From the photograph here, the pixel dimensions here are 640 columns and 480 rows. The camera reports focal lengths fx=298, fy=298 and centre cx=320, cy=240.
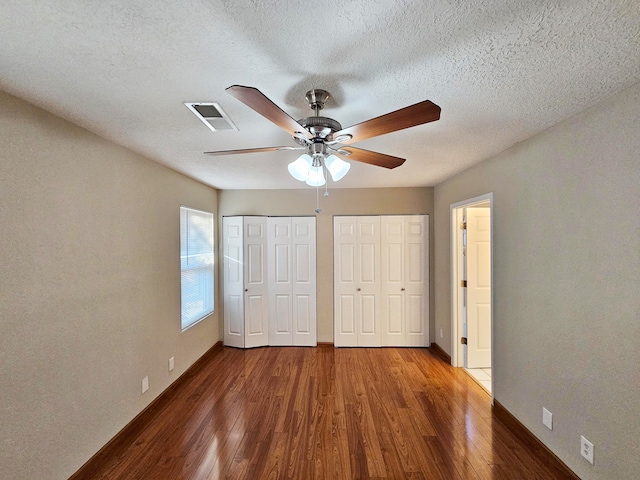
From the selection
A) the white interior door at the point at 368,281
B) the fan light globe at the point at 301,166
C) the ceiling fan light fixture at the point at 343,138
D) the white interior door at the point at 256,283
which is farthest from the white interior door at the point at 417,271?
the ceiling fan light fixture at the point at 343,138

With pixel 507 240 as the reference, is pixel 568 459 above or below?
below

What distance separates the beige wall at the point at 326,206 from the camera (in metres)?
4.41

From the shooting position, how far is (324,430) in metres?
2.47

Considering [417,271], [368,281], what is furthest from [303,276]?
[417,271]

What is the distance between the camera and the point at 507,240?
102 inches

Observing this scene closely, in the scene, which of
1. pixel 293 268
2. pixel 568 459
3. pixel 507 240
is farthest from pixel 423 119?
pixel 293 268

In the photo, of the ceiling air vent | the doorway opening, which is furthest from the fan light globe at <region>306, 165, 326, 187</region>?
the doorway opening

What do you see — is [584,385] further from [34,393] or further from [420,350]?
[34,393]

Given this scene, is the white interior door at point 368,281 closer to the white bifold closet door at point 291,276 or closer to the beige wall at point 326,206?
the beige wall at point 326,206

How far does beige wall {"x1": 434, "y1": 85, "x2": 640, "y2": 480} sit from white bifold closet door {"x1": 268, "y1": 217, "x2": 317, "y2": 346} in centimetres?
251

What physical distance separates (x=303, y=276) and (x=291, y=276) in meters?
0.18

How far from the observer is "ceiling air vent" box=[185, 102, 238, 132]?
5.56ft

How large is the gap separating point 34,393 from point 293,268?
3.12 metres

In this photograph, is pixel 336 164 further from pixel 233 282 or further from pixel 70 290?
pixel 233 282
